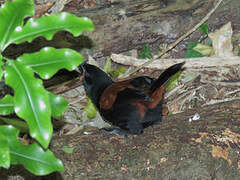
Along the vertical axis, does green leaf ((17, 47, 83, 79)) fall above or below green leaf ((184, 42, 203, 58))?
above

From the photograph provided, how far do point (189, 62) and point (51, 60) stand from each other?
9.35ft

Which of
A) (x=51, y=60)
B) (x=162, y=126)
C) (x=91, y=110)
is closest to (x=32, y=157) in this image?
(x=51, y=60)

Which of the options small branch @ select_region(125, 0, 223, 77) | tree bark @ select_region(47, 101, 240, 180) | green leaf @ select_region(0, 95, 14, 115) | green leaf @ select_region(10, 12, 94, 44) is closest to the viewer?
green leaf @ select_region(10, 12, 94, 44)

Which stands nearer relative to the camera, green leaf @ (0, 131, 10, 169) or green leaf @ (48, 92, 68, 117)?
green leaf @ (0, 131, 10, 169)

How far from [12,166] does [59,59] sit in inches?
38.5

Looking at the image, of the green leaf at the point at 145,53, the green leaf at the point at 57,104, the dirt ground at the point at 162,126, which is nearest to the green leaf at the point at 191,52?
the dirt ground at the point at 162,126

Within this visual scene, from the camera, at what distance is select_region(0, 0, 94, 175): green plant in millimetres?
1757

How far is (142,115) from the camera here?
3512 millimetres

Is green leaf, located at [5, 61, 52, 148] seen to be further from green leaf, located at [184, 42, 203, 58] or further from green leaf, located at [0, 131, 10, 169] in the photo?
green leaf, located at [184, 42, 203, 58]

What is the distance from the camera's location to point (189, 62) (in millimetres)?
4492

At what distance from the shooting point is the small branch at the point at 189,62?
14.7 feet

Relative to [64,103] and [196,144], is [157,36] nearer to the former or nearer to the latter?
[196,144]

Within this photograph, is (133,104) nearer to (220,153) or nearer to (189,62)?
(220,153)

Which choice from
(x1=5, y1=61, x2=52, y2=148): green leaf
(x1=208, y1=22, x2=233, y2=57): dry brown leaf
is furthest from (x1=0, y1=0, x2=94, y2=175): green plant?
(x1=208, y1=22, x2=233, y2=57): dry brown leaf
